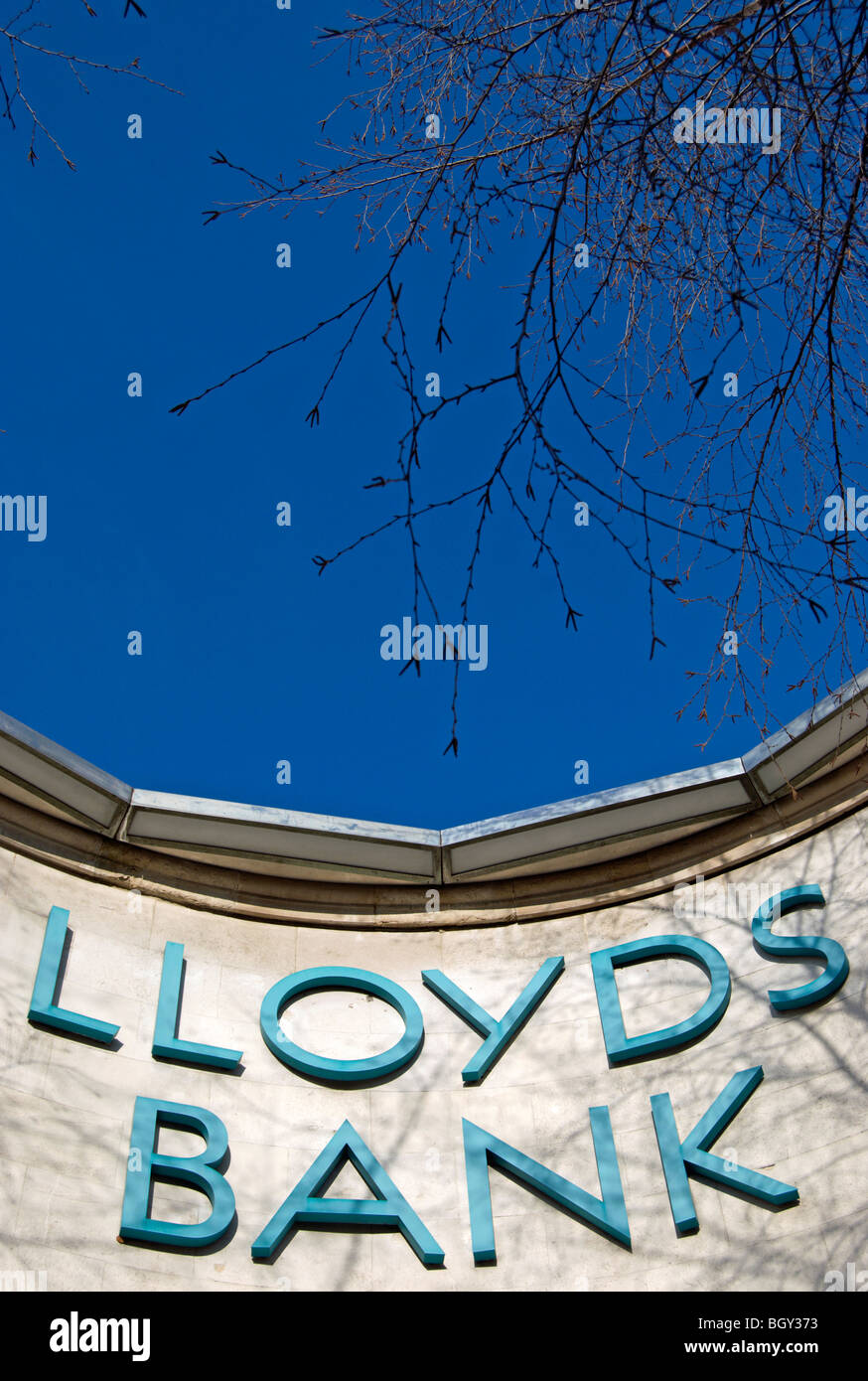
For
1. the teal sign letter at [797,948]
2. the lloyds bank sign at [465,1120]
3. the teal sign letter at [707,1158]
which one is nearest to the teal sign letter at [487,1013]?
the lloyds bank sign at [465,1120]

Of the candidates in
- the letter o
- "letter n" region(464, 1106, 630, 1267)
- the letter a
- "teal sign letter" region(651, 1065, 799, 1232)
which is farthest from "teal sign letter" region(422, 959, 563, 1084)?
"teal sign letter" region(651, 1065, 799, 1232)

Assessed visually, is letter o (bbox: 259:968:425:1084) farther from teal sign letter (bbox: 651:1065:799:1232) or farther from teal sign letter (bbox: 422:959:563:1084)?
teal sign letter (bbox: 651:1065:799:1232)

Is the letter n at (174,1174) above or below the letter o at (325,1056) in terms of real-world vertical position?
below

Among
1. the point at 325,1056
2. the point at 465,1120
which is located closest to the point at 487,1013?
the point at 465,1120

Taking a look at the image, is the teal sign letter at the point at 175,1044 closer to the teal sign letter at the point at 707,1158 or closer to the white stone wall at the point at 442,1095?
the white stone wall at the point at 442,1095

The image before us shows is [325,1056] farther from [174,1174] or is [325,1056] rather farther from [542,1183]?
[542,1183]

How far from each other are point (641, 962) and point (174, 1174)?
10.5 feet

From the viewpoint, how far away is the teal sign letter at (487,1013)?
8.38 metres

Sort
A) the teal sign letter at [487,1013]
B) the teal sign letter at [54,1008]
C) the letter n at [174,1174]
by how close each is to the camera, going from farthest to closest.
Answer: the teal sign letter at [487,1013] → the teal sign letter at [54,1008] → the letter n at [174,1174]

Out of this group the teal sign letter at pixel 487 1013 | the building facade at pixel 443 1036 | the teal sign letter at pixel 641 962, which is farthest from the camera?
the teal sign letter at pixel 487 1013

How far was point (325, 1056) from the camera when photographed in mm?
8414

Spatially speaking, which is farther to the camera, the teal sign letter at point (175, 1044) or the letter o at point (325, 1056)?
the letter o at point (325, 1056)

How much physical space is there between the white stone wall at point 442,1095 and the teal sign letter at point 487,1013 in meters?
0.08
